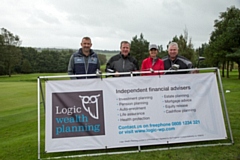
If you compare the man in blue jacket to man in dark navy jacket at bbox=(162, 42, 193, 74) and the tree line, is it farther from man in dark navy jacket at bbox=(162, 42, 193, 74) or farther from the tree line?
the tree line

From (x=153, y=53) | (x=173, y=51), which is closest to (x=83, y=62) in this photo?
(x=153, y=53)

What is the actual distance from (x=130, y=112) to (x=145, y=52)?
57.0 metres

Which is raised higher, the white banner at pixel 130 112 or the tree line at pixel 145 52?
the tree line at pixel 145 52

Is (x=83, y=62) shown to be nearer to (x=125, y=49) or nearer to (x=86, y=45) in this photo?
(x=86, y=45)

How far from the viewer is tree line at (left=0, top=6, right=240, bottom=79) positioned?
34172 mm

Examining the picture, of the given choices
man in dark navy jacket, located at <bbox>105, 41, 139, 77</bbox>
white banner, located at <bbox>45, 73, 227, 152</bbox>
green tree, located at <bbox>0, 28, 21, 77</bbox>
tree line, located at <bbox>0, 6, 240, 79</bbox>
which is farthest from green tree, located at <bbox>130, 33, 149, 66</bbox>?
white banner, located at <bbox>45, 73, 227, 152</bbox>

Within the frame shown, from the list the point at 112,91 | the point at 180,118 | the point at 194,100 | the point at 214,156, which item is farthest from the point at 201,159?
the point at 112,91

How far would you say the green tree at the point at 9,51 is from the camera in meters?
61.8

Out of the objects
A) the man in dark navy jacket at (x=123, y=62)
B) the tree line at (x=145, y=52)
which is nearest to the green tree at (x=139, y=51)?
the tree line at (x=145, y=52)

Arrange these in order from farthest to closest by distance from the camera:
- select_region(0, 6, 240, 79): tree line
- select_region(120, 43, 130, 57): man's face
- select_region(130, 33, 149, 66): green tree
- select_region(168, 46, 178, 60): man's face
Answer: select_region(130, 33, 149, 66): green tree
select_region(0, 6, 240, 79): tree line
select_region(120, 43, 130, 57): man's face
select_region(168, 46, 178, 60): man's face

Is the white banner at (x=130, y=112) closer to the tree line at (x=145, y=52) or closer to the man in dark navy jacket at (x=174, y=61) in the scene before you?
the man in dark navy jacket at (x=174, y=61)

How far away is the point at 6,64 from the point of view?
63.5 m

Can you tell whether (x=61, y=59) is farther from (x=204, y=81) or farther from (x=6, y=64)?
(x=204, y=81)

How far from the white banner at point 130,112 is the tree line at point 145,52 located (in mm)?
25613
